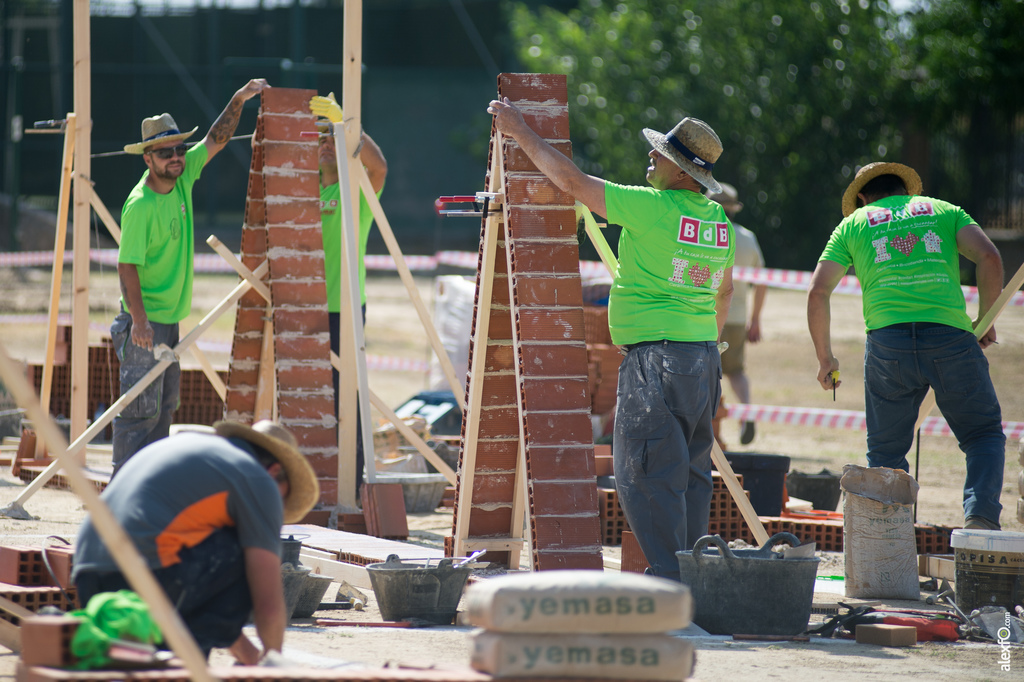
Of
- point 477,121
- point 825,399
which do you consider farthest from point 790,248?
point 825,399

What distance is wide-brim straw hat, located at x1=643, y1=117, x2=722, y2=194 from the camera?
499 centimetres

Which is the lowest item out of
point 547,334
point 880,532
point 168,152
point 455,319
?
point 880,532

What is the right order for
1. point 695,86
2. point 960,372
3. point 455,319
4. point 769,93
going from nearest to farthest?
1. point 960,372
2. point 455,319
3. point 769,93
4. point 695,86

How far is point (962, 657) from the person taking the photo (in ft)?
14.9

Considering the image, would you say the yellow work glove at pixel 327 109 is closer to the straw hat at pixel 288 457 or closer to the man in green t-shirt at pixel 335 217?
the man in green t-shirt at pixel 335 217

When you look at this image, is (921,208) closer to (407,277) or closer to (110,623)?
(407,277)

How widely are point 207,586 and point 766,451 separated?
7981 mm

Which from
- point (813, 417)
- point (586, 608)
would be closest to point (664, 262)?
point (586, 608)

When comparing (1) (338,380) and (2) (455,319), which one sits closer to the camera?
(1) (338,380)

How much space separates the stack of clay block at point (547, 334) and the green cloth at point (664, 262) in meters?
0.29

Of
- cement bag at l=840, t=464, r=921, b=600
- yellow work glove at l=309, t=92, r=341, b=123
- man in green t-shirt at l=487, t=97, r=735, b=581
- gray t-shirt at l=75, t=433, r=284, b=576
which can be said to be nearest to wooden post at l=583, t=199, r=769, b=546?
man in green t-shirt at l=487, t=97, r=735, b=581

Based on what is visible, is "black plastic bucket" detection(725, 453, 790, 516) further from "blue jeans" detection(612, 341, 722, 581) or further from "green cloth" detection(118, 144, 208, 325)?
"green cloth" detection(118, 144, 208, 325)

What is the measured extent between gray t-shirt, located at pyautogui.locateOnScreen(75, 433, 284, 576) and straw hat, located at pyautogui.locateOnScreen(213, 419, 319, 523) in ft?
0.52

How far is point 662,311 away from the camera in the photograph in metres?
4.96
